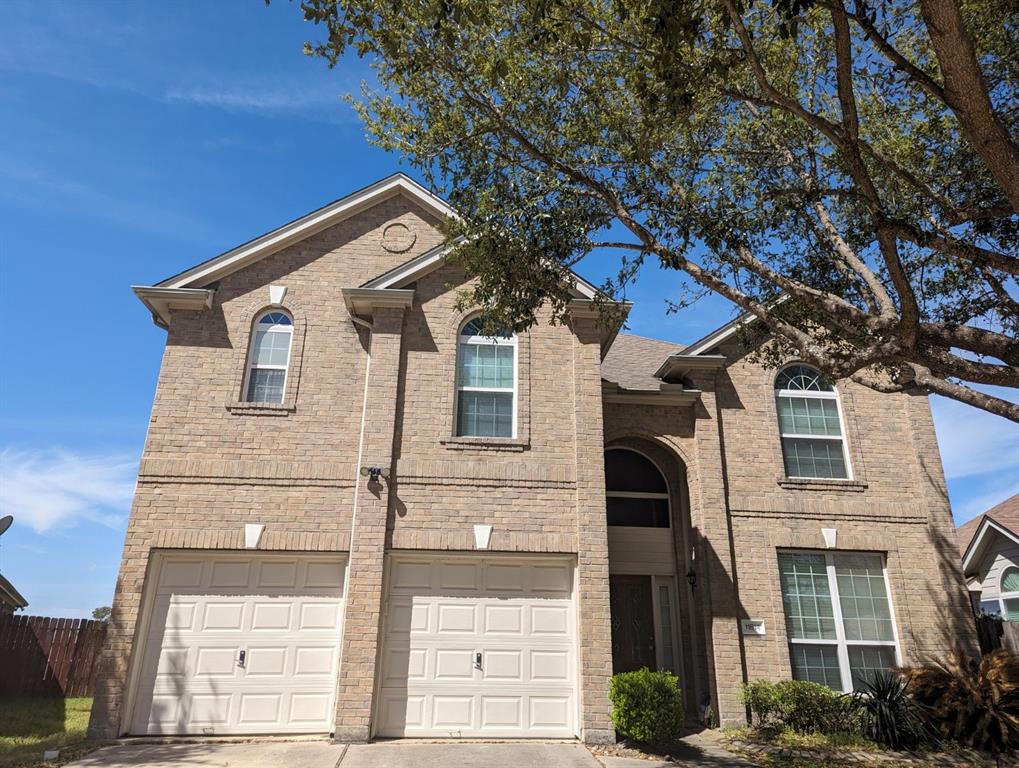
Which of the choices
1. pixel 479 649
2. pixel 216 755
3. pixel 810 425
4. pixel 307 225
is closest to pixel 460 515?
pixel 479 649

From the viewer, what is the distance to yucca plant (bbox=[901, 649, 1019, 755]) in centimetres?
1076

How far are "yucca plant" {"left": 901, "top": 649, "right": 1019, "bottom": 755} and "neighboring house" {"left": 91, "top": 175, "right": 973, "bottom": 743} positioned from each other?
112cm

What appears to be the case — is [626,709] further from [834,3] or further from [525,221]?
[834,3]

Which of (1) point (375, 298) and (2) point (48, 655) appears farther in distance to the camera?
(2) point (48, 655)

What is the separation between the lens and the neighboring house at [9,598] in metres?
18.8

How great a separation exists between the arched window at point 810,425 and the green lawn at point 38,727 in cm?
1279

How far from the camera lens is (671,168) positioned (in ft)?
33.9

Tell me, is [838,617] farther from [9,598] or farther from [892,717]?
[9,598]

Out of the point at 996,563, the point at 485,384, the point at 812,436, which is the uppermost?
the point at 485,384

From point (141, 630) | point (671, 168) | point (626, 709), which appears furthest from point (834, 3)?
point (141, 630)

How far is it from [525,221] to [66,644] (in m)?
14.6

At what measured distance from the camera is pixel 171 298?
1280 cm

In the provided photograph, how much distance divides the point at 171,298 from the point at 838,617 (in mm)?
13374

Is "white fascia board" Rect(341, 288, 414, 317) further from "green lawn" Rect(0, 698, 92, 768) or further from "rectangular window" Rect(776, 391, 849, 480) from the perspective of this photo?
"green lawn" Rect(0, 698, 92, 768)
